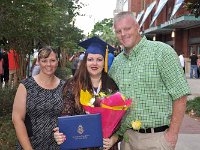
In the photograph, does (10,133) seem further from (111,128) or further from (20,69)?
(20,69)

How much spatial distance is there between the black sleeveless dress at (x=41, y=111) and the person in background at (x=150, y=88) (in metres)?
0.61

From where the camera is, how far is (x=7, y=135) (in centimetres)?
716

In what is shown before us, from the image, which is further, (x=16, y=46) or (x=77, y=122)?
(x=16, y=46)

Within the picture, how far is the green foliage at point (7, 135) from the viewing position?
257 inches

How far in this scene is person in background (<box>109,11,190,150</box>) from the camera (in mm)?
3412

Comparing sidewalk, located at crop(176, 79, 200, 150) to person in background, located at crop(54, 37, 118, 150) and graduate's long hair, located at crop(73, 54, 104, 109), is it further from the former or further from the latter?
graduate's long hair, located at crop(73, 54, 104, 109)

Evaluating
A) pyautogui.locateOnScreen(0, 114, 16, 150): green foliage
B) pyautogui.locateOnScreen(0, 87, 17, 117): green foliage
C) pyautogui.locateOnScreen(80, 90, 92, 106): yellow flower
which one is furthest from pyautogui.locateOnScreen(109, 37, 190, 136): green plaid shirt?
pyautogui.locateOnScreen(0, 87, 17, 117): green foliage

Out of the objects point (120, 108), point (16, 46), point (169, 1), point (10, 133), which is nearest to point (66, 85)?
point (120, 108)

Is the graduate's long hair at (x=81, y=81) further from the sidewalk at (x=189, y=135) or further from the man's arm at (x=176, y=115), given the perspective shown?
the sidewalk at (x=189, y=135)

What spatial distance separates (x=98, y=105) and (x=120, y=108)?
7.3 inches

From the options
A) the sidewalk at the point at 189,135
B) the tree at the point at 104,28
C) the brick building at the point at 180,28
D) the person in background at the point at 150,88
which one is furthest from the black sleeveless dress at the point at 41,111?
the tree at the point at 104,28

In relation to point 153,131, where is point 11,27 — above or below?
above

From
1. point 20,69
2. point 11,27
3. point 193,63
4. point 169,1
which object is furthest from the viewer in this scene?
point 169,1

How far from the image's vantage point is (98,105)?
10.8 feet
